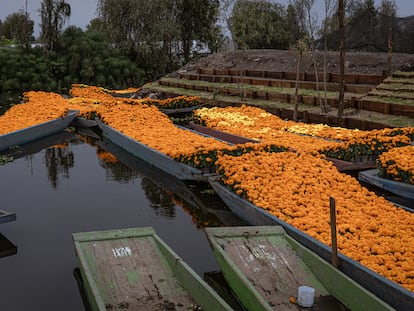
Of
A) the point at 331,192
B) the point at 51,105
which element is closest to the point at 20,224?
the point at 331,192

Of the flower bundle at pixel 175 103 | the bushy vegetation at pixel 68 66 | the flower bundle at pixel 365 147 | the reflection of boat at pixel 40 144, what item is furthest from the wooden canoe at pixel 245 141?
the bushy vegetation at pixel 68 66

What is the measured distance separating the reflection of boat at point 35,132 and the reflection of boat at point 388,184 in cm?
1093

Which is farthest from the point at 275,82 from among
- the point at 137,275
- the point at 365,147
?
the point at 137,275

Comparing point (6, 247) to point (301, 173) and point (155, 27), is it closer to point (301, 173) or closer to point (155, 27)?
point (301, 173)

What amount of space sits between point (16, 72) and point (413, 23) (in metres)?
23.3

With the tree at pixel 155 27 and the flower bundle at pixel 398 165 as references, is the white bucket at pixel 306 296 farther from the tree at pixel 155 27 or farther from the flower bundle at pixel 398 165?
the tree at pixel 155 27

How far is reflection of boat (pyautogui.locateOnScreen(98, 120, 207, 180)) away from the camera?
38.5 ft

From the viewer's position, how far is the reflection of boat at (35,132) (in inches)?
640

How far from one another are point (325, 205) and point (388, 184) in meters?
2.09

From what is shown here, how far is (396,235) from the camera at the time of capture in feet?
24.9

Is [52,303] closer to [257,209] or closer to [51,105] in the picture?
[257,209]

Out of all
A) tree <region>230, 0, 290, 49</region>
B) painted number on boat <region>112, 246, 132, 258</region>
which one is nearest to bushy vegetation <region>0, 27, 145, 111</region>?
tree <region>230, 0, 290, 49</region>

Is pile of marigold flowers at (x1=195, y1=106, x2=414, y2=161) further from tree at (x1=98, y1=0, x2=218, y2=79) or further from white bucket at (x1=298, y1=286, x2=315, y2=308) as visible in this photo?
tree at (x1=98, y1=0, x2=218, y2=79)

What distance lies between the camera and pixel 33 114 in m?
19.9
